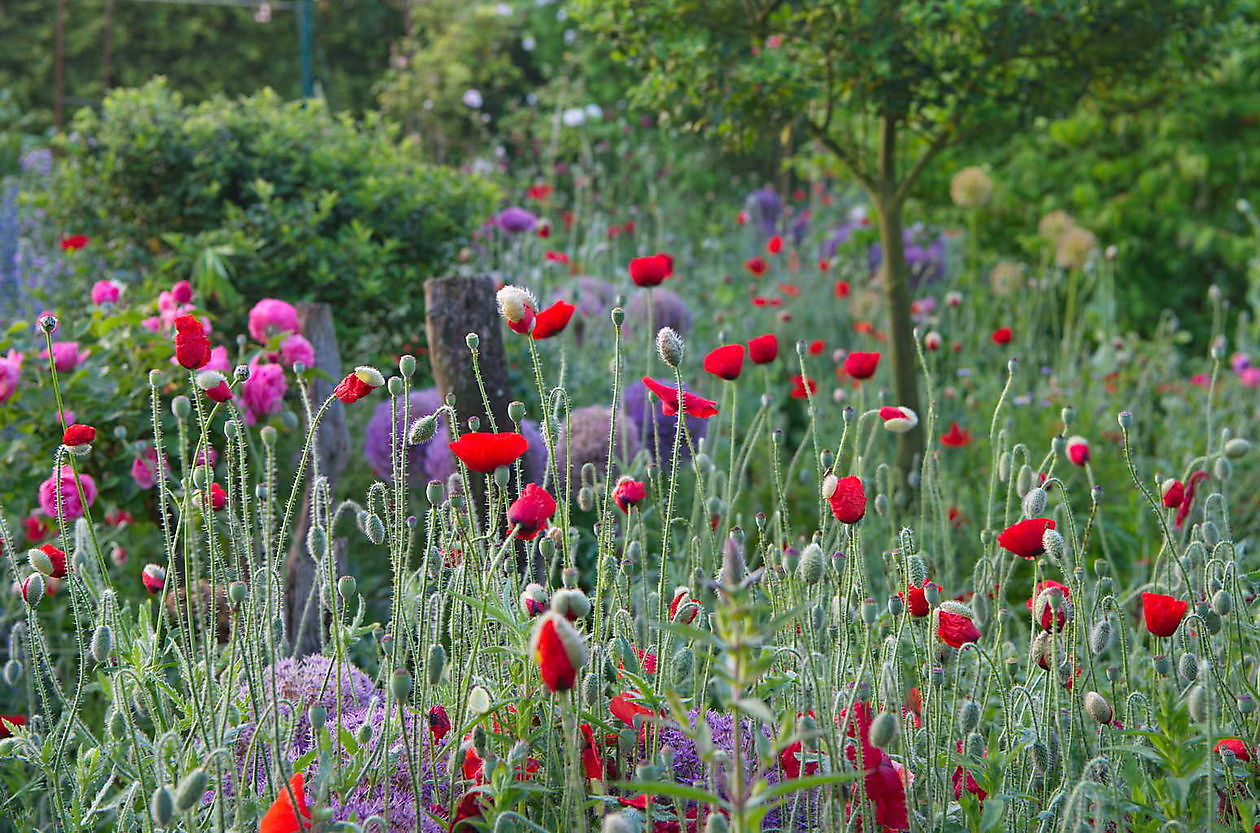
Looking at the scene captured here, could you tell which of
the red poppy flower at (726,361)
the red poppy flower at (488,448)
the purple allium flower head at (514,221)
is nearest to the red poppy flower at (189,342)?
the red poppy flower at (488,448)

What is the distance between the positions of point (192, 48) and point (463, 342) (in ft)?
37.9

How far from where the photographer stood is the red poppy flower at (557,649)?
3.20 ft

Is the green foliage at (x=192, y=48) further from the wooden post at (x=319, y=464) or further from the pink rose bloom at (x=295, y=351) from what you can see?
the pink rose bloom at (x=295, y=351)

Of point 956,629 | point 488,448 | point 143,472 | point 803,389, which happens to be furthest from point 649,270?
point 143,472

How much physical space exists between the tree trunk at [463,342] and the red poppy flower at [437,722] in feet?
3.65

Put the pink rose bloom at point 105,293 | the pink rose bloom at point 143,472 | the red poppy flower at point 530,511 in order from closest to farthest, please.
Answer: the red poppy flower at point 530,511 < the pink rose bloom at point 143,472 < the pink rose bloom at point 105,293

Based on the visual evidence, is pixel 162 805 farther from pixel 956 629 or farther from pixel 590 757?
pixel 956 629

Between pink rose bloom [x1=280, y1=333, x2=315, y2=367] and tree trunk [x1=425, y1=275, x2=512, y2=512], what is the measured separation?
0.28m

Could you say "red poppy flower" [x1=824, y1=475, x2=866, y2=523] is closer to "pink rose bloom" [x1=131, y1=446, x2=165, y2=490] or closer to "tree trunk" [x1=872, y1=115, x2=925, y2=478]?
"pink rose bloom" [x1=131, y1=446, x2=165, y2=490]

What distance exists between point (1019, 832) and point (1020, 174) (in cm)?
645

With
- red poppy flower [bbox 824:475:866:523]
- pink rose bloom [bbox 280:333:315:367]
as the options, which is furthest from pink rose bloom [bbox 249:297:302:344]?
red poppy flower [bbox 824:475:866:523]

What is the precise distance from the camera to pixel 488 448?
1342mm

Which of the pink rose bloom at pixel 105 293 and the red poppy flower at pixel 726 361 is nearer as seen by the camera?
the red poppy flower at pixel 726 361

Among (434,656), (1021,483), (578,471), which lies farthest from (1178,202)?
(434,656)
